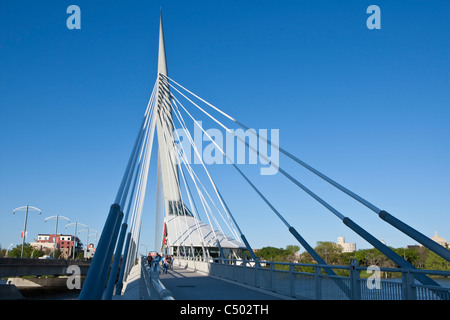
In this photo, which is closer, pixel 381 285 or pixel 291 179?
pixel 381 285

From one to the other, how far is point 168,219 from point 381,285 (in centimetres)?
5185

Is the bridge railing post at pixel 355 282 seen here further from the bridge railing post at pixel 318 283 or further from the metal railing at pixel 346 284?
the bridge railing post at pixel 318 283

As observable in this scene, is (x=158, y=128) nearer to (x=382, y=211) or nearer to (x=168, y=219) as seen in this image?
(x=168, y=219)

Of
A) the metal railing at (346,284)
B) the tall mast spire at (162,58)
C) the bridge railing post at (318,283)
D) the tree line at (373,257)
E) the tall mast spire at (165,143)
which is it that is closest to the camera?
the metal railing at (346,284)

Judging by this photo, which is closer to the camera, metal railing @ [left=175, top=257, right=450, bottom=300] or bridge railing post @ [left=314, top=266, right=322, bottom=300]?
metal railing @ [left=175, top=257, right=450, bottom=300]

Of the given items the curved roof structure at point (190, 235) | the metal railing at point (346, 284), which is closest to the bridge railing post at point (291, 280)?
the metal railing at point (346, 284)

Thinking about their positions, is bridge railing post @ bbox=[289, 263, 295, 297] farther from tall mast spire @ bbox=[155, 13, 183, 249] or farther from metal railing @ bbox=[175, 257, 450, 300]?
tall mast spire @ bbox=[155, 13, 183, 249]

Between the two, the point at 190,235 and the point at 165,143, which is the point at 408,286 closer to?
the point at 165,143

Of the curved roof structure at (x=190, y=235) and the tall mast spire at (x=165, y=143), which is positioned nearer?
the tall mast spire at (x=165, y=143)

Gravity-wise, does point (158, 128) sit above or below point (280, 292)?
above

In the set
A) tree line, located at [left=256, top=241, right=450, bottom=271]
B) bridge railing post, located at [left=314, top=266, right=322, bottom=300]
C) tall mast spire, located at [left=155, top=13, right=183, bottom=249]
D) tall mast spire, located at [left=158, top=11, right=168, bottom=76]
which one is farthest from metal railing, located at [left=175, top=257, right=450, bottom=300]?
tall mast spire, located at [left=158, top=11, right=168, bottom=76]
